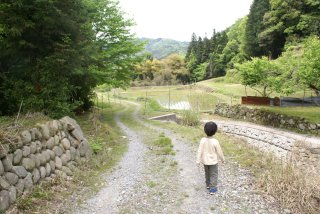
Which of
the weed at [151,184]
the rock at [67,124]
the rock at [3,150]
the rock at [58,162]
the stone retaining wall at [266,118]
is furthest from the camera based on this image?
the stone retaining wall at [266,118]

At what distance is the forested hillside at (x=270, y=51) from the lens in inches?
926

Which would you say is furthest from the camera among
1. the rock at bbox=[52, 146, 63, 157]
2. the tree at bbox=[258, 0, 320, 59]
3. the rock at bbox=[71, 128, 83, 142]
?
the tree at bbox=[258, 0, 320, 59]

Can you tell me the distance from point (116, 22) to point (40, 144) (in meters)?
15.2

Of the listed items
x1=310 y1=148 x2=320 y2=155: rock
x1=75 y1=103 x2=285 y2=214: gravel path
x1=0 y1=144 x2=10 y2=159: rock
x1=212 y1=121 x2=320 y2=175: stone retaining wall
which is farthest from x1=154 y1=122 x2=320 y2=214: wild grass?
x1=310 y1=148 x2=320 y2=155: rock

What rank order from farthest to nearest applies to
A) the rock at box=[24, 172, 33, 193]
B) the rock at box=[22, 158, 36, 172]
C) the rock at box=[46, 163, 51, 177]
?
the rock at box=[46, 163, 51, 177] → the rock at box=[22, 158, 36, 172] → the rock at box=[24, 172, 33, 193]

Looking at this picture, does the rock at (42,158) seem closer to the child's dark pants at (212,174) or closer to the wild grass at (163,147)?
the child's dark pants at (212,174)

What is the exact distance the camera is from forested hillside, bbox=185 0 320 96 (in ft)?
77.2

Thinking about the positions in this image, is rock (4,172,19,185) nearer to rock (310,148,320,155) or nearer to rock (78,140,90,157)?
rock (78,140,90,157)

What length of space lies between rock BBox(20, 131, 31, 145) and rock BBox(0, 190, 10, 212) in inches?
53.7

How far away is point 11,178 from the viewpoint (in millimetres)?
5902

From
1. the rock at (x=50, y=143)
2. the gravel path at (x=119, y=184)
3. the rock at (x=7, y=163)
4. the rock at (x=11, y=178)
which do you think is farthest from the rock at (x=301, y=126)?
the rock at (x=7, y=163)

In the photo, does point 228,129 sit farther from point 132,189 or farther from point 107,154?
point 132,189

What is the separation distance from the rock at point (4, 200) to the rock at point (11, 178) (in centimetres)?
29

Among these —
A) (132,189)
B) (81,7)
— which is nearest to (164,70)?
(81,7)
